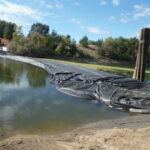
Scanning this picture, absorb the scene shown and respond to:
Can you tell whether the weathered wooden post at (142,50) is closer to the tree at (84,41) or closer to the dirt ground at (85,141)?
the dirt ground at (85,141)

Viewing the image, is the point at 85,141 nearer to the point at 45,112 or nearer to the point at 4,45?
the point at 45,112

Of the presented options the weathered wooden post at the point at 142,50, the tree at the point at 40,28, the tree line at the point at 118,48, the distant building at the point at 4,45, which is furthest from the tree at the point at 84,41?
the weathered wooden post at the point at 142,50

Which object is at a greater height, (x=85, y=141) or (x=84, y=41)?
(x=84, y=41)

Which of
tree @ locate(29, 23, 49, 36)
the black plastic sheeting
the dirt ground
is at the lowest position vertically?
the dirt ground

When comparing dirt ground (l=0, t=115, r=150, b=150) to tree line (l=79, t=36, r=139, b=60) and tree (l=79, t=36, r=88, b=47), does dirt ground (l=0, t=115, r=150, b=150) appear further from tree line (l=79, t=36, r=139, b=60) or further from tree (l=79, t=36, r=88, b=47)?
tree (l=79, t=36, r=88, b=47)

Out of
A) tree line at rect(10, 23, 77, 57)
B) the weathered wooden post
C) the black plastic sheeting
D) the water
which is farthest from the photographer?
tree line at rect(10, 23, 77, 57)

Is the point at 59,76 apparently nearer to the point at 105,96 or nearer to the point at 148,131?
the point at 105,96

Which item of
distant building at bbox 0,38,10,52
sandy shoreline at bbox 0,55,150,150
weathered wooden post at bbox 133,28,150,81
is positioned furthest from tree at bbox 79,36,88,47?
sandy shoreline at bbox 0,55,150,150

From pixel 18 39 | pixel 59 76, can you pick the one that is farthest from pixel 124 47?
pixel 59 76

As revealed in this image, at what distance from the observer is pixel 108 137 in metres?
2.66

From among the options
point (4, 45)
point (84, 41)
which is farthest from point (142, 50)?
point (84, 41)

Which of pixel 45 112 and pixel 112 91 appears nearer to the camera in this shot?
pixel 45 112

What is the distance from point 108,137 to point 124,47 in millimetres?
40688

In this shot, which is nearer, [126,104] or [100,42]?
[126,104]
